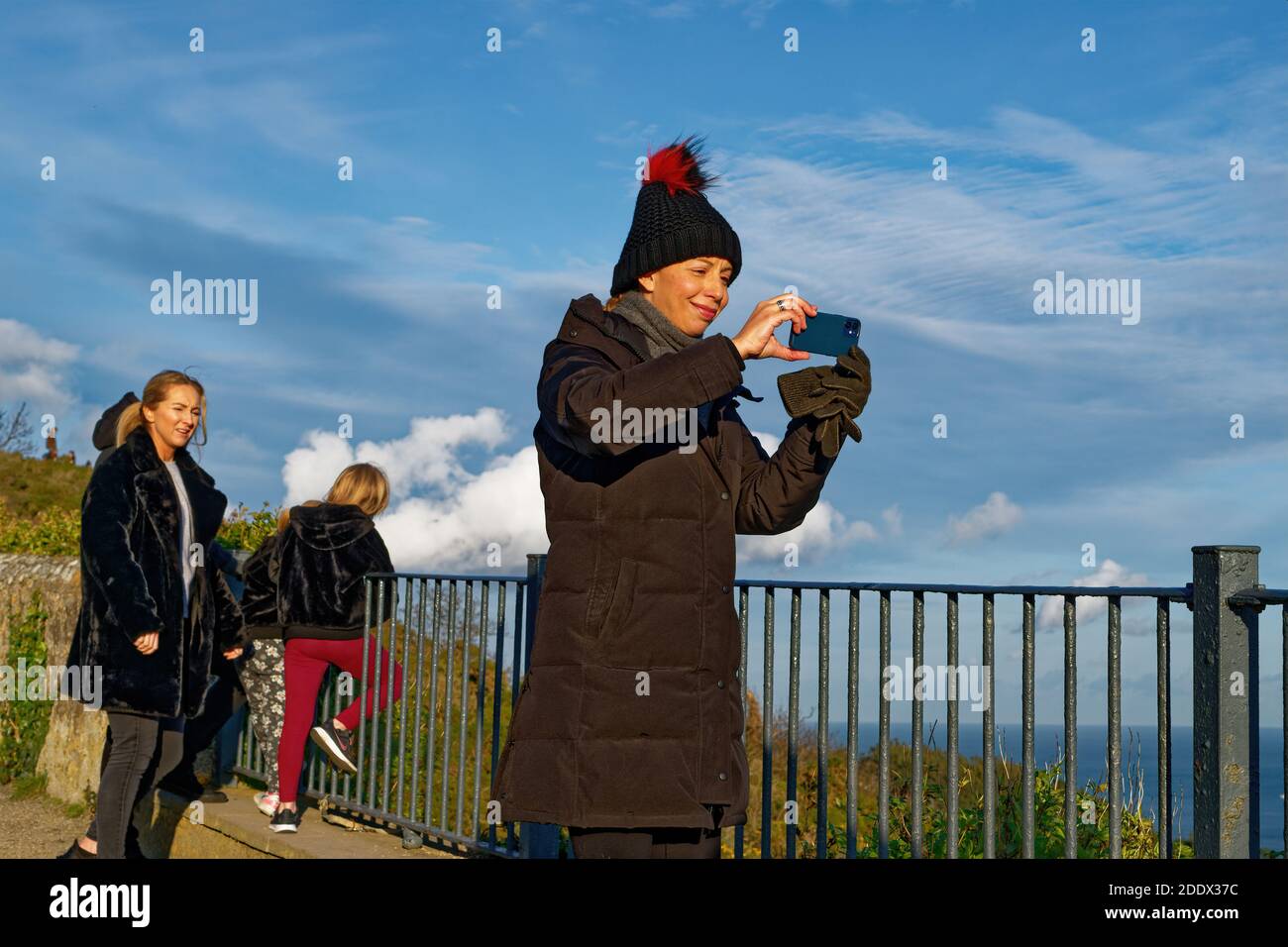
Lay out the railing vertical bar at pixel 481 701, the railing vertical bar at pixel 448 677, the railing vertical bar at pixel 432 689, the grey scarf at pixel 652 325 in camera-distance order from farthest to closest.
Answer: the railing vertical bar at pixel 432 689 < the railing vertical bar at pixel 448 677 < the railing vertical bar at pixel 481 701 < the grey scarf at pixel 652 325

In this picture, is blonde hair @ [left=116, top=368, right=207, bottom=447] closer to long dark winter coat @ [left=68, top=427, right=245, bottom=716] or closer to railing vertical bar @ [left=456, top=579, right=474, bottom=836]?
long dark winter coat @ [left=68, top=427, right=245, bottom=716]

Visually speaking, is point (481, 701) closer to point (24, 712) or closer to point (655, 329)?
point (655, 329)

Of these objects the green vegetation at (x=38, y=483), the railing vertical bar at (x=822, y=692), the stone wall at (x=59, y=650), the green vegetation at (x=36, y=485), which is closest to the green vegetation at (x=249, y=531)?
the stone wall at (x=59, y=650)

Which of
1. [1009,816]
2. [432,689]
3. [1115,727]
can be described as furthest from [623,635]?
[1009,816]

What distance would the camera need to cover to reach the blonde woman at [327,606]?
785 centimetres

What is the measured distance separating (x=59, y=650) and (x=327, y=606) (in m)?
3.87

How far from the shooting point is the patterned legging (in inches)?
324

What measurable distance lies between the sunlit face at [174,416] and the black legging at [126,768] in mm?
1277

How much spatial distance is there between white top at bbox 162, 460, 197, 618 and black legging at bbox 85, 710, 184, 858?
0.53 metres

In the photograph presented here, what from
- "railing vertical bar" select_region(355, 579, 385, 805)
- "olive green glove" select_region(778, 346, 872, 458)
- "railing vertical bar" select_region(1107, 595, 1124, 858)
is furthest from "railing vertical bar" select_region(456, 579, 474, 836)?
"olive green glove" select_region(778, 346, 872, 458)

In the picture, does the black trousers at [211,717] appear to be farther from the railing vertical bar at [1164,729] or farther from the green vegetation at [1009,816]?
the railing vertical bar at [1164,729]
